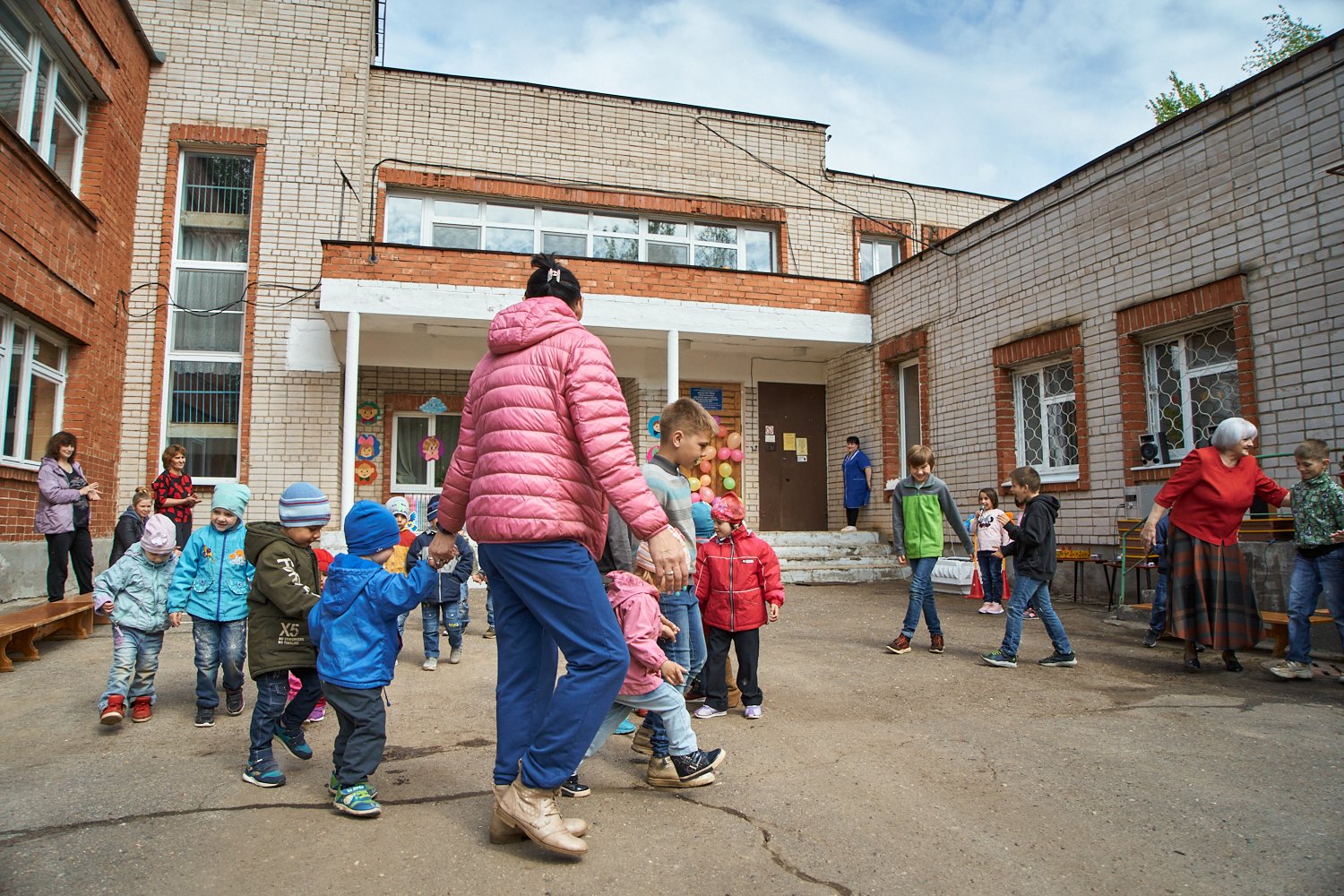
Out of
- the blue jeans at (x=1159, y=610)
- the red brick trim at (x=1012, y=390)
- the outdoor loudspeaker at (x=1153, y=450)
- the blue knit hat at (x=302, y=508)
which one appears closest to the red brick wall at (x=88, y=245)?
the blue knit hat at (x=302, y=508)

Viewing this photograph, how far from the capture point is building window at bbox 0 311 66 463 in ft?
27.5

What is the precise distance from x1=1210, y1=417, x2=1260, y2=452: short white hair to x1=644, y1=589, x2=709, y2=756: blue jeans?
375cm

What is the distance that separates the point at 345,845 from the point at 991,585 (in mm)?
8033

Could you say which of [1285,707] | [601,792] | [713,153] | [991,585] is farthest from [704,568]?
[713,153]

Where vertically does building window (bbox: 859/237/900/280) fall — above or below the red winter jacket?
above

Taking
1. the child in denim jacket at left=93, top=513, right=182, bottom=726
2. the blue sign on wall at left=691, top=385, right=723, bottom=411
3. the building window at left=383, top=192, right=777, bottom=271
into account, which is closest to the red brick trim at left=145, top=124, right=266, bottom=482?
the building window at left=383, top=192, right=777, bottom=271

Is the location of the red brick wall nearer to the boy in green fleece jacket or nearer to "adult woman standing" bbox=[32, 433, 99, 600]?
"adult woman standing" bbox=[32, 433, 99, 600]

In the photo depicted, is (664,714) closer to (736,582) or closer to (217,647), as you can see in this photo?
(736,582)

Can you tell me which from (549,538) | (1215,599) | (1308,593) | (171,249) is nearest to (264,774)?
(549,538)

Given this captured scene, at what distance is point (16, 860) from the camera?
2619 mm

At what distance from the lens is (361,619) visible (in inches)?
123

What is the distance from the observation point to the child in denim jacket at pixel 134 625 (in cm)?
445

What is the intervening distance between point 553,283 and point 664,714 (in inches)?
66.2

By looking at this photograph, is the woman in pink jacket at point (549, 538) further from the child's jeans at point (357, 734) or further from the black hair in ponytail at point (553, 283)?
the child's jeans at point (357, 734)
